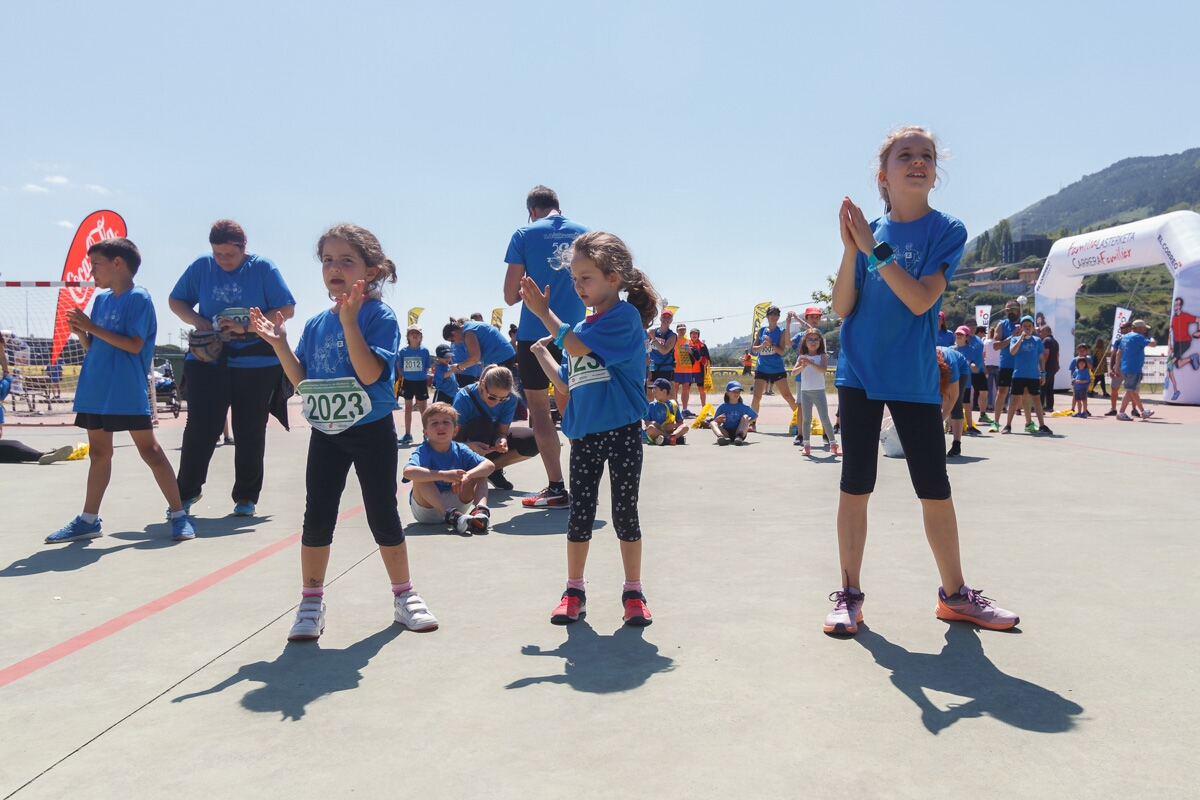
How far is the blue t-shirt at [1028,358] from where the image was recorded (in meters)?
12.2

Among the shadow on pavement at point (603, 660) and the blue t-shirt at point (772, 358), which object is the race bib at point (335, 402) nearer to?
the shadow on pavement at point (603, 660)

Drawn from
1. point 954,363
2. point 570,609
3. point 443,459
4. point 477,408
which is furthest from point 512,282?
point 954,363

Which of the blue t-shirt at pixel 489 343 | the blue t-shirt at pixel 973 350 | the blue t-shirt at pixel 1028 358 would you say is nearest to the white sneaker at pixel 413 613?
the blue t-shirt at pixel 489 343

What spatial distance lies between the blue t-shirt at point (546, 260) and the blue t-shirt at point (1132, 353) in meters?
14.4

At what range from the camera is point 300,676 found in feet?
9.00

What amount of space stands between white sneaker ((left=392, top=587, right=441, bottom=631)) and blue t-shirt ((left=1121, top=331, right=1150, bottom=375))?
16531 mm

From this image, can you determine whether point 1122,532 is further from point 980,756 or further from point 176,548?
point 176,548

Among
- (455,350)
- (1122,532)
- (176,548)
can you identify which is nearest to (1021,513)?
(1122,532)

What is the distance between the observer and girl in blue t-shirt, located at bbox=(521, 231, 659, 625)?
3.41m

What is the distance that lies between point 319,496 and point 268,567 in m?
1.15

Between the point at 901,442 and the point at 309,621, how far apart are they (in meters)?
2.34

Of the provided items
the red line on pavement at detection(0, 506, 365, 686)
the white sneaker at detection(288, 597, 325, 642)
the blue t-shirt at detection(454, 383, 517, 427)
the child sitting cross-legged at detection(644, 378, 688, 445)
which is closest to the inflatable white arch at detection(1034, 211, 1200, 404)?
the child sitting cross-legged at detection(644, 378, 688, 445)

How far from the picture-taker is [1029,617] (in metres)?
3.29

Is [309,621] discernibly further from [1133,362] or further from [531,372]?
[1133,362]
